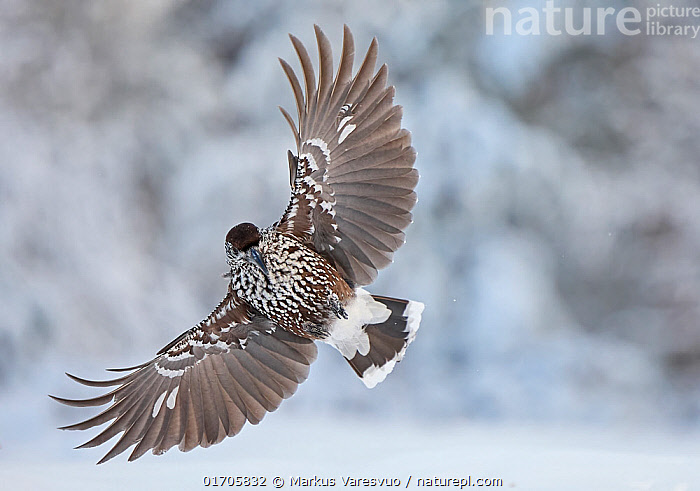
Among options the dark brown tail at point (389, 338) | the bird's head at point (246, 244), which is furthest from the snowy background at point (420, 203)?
the bird's head at point (246, 244)

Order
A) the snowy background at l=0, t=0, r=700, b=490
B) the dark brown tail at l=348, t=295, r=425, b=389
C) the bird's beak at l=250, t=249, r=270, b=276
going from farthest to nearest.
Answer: the snowy background at l=0, t=0, r=700, b=490, the dark brown tail at l=348, t=295, r=425, b=389, the bird's beak at l=250, t=249, r=270, b=276

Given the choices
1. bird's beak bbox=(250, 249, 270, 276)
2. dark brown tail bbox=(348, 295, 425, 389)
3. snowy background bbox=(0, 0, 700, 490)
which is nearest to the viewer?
bird's beak bbox=(250, 249, 270, 276)

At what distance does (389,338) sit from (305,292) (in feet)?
0.64

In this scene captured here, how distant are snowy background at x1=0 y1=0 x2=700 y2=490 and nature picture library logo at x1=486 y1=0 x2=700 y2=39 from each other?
3 cm

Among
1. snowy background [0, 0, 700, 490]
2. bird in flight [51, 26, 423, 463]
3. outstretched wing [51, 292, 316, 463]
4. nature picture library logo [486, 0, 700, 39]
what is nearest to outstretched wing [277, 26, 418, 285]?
bird in flight [51, 26, 423, 463]

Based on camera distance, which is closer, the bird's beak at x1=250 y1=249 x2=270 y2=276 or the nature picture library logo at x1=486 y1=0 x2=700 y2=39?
the bird's beak at x1=250 y1=249 x2=270 y2=276

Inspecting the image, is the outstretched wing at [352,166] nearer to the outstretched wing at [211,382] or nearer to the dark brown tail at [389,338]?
the dark brown tail at [389,338]

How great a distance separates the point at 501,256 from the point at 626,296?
305mm

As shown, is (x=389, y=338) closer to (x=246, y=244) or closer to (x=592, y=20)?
(x=246, y=244)

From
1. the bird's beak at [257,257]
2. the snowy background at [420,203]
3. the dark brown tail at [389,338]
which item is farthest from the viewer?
the snowy background at [420,203]

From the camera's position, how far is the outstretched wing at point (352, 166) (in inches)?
43.0

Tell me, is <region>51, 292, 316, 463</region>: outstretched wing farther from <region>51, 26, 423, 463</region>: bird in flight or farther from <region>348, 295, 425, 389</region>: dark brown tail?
<region>348, 295, 425, 389</region>: dark brown tail

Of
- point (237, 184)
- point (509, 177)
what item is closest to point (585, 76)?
point (509, 177)

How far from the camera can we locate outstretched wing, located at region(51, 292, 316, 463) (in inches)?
44.6
